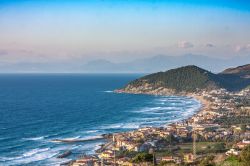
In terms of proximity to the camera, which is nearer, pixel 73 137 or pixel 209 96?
pixel 73 137

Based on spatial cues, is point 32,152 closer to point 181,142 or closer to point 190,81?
point 181,142

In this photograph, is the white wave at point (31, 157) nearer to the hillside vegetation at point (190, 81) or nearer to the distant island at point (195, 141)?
the distant island at point (195, 141)

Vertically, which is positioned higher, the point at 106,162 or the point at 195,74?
the point at 195,74

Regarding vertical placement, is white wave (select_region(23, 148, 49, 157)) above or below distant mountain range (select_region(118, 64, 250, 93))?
below

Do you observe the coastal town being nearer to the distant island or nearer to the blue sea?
the distant island

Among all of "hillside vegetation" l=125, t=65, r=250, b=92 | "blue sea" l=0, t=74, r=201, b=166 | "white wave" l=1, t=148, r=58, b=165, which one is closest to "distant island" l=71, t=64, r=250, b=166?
"blue sea" l=0, t=74, r=201, b=166

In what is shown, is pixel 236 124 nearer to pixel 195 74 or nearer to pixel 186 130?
pixel 186 130

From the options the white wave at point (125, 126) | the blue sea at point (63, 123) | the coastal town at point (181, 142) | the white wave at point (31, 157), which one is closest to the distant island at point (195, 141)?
the coastal town at point (181, 142)

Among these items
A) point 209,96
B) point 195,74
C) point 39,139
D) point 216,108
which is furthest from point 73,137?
point 195,74
